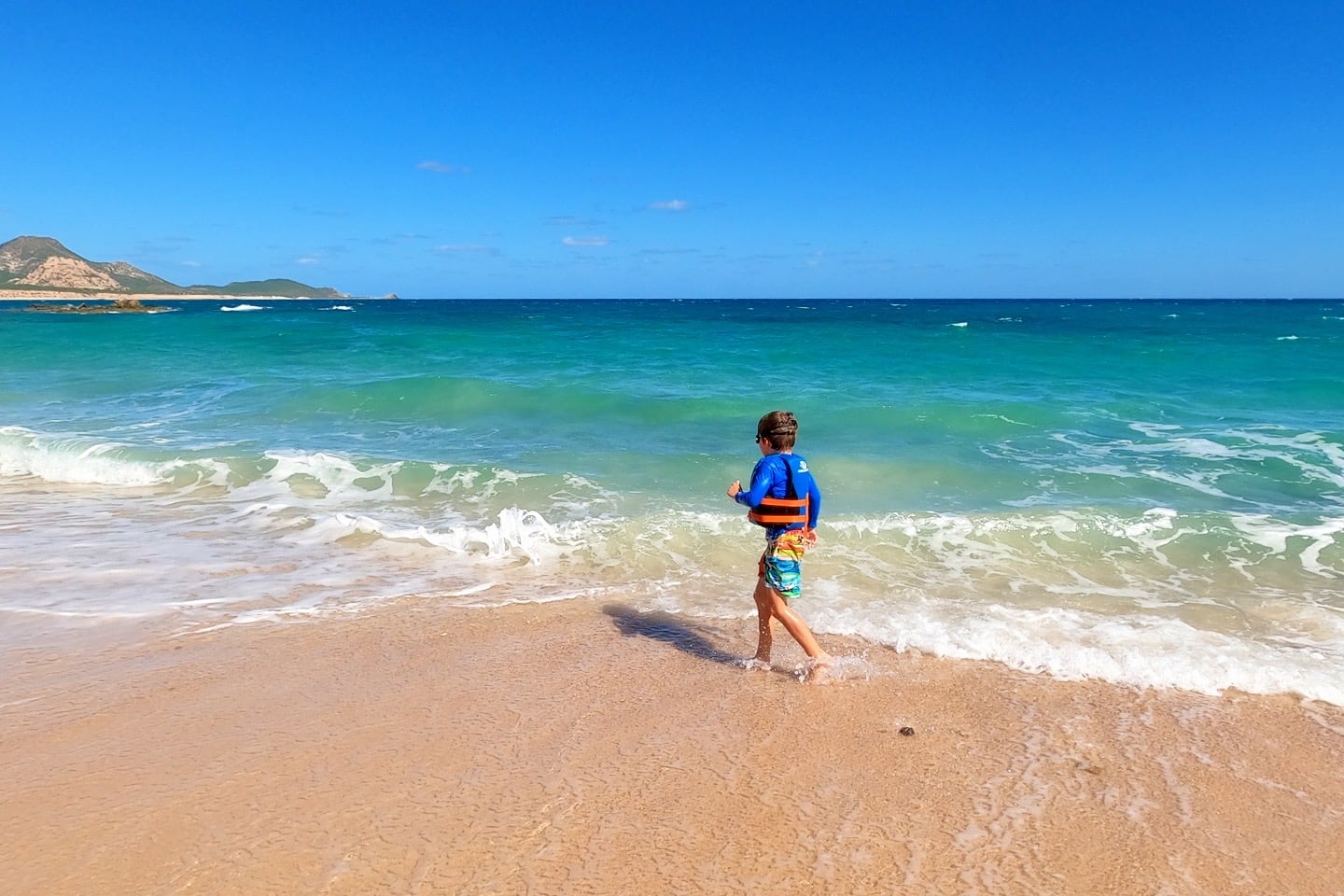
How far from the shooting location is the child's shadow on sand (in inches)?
200

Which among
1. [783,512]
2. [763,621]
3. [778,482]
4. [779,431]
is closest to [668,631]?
[763,621]

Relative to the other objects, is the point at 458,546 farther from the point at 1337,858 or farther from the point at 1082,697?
the point at 1337,858

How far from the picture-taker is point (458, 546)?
24.1 ft

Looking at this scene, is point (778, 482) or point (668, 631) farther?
point (668, 631)

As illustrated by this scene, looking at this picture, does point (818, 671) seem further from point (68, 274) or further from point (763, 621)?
point (68, 274)

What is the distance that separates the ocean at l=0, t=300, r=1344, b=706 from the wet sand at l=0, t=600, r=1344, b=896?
2.09ft

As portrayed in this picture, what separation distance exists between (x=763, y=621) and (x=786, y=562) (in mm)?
475

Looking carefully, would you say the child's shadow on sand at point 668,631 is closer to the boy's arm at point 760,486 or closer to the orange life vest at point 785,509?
the orange life vest at point 785,509

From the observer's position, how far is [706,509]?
8648 mm

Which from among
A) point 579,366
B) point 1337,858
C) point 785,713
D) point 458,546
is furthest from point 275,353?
point 1337,858

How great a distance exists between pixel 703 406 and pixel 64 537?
11153mm

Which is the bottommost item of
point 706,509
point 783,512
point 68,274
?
point 706,509

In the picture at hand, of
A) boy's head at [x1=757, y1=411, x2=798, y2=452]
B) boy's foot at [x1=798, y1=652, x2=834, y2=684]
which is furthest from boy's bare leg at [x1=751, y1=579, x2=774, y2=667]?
boy's head at [x1=757, y1=411, x2=798, y2=452]

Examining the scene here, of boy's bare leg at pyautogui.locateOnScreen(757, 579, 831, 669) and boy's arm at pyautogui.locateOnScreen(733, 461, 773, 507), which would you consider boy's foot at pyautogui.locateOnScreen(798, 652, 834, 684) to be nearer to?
boy's bare leg at pyautogui.locateOnScreen(757, 579, 831, 669)
